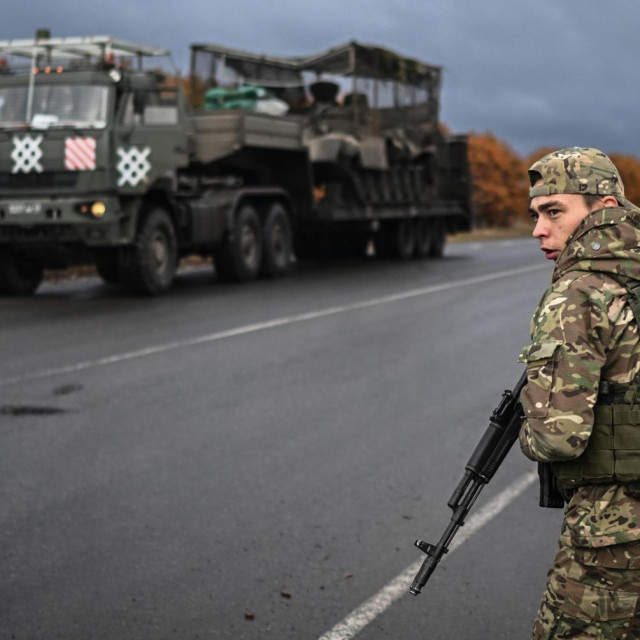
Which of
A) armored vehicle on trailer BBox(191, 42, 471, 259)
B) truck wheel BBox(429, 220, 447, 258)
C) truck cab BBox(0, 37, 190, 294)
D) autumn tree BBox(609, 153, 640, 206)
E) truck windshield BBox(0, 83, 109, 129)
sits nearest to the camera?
truck cab BBox(0, 37, 190, 294)

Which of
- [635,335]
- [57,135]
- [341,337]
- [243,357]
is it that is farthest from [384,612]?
[57,135]

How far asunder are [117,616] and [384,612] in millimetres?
992

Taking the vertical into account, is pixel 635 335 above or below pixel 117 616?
above

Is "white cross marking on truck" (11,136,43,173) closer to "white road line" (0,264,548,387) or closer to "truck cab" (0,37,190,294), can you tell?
"truck cab" (0,37,190,294)

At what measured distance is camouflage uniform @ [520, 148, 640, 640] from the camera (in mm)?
2912

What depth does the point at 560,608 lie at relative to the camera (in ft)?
9.79

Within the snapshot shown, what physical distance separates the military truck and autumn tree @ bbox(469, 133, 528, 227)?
4609 centimetres

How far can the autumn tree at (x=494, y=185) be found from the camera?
7094 centimetres

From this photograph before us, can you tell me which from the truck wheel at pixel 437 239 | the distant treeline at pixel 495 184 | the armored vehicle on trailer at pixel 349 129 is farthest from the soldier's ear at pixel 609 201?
the distant treeline at pixel 495 184

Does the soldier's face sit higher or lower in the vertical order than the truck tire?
higher

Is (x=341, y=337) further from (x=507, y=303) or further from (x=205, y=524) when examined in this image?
(x=205, y=524)

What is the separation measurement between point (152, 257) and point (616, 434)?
13.3 m

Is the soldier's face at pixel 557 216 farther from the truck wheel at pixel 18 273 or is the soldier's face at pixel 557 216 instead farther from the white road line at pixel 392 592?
the truck wheel at pixel 18 273

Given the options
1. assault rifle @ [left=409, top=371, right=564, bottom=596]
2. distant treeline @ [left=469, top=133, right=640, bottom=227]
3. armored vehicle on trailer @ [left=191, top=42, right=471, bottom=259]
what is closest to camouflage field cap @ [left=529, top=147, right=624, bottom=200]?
assault rifle @ [left=409, top=371, right=564, bottom=596]
